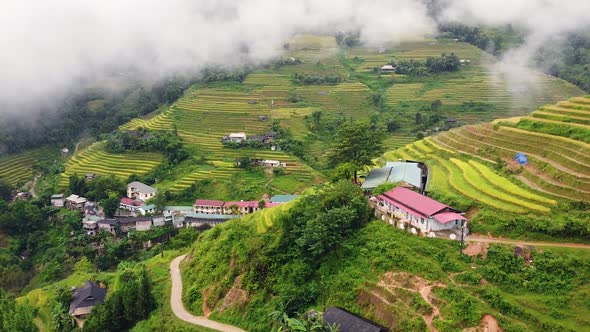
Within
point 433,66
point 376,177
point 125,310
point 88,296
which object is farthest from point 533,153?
point 433,66

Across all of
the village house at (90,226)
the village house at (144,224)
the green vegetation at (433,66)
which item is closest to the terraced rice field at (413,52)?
the green vegetation at (433,66)

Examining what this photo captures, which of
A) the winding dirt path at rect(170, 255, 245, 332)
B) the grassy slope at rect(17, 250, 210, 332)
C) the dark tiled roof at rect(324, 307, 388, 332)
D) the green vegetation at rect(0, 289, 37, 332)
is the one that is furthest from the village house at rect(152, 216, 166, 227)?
the dark tiled roof at rect(324, 307, 388, 332)

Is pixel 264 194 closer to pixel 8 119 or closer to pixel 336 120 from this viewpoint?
pixel 336 120

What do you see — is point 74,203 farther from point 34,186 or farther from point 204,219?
point 204,219

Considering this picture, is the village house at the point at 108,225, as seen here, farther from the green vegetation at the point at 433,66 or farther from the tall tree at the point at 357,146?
the green vegetation at the point at 433,66

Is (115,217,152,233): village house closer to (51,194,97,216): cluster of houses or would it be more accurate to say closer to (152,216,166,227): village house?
(152,216,166,227): village house

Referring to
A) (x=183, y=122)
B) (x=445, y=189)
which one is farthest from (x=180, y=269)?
(x=183, y=122)
